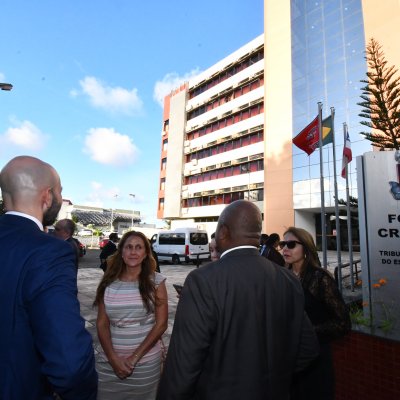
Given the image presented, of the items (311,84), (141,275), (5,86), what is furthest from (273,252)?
(311,84)

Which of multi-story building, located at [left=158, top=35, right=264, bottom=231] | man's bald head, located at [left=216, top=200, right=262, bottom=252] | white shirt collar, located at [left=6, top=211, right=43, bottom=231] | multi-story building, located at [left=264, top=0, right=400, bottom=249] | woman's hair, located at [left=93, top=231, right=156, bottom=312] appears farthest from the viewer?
multi-story building, located at [left=158, top=35, right=264, bottom=231]

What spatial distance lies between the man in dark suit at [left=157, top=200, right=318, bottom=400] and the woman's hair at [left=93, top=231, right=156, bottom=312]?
107cm

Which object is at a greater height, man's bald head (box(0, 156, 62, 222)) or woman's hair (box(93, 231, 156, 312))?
man's bald head (box(0, 156, 62, 222))

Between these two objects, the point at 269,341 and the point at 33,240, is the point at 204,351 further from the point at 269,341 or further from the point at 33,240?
the point at 33,240

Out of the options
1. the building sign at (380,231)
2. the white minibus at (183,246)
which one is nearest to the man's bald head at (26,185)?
A: the building sign at (380,231)

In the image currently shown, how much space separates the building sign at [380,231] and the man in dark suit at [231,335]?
8.26 feet

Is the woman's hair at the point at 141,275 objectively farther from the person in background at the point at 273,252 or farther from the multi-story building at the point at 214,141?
the multi-story building at the point at 214,141

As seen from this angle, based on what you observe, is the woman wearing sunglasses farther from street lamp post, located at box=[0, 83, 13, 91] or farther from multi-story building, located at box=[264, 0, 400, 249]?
multi-story building, located at box=[264, 0, 400, 249]

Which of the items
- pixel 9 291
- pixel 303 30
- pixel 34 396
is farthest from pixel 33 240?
pixel 303 30

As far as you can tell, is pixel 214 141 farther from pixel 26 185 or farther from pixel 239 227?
pixel 26 185

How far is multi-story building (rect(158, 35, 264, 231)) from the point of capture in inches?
1329

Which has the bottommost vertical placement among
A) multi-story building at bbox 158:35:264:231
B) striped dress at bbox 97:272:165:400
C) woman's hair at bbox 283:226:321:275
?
striped dress at bbox 97:272:165:400

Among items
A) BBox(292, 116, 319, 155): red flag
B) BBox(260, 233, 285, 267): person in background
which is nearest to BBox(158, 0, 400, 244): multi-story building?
BBox(292, 116, 319, 155): red flag

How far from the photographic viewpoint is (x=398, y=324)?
3.45m
